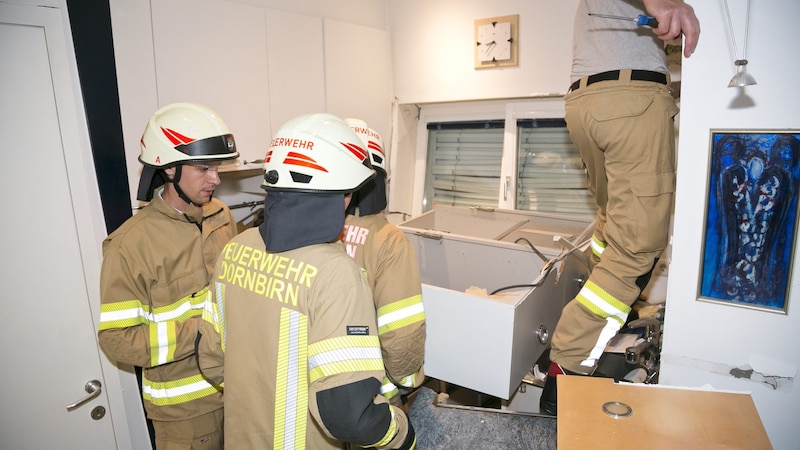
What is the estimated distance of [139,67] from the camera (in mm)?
1817

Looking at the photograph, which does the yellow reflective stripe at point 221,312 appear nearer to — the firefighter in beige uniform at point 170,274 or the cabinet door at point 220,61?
the firefighter in beige uniform at point 170,274

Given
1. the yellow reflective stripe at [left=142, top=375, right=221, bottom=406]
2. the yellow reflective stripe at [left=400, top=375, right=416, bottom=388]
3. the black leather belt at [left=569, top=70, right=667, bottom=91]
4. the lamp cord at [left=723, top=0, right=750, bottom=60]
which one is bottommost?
the yellow reflective stripe at [left=142, top=375, right=221, bottom=406]

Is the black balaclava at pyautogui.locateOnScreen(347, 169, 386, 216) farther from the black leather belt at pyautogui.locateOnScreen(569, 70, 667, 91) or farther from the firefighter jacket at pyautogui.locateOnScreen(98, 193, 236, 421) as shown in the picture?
the black leather belt at pyautogui.locateOnScreen(569, 70, 667, 91)

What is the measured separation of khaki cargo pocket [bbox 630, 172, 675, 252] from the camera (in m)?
1.23

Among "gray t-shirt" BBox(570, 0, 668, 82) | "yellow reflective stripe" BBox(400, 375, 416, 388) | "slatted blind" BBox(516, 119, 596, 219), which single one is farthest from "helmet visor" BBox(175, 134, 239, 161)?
"slatted blind" BBox(516, 119, 596, 219)

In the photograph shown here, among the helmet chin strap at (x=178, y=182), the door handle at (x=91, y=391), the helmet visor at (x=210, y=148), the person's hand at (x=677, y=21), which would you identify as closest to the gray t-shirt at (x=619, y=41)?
the person's hand at (x=677, y=21)

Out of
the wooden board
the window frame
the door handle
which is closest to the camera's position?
the wooden board

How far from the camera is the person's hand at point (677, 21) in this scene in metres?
1.01

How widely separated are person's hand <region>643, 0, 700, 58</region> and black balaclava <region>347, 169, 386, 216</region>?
863 mm

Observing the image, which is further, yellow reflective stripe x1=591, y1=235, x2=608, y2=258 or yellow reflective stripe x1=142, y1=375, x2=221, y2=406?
yellow reflective stripe x1=591, y1=235, x2=608, y2=258

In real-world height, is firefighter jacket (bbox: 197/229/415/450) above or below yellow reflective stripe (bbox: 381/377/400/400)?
above

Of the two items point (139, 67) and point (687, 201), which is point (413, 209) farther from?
point (687, 201)

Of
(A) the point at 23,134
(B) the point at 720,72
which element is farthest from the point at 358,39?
(B) the point at 720,72

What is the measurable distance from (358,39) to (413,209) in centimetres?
115
